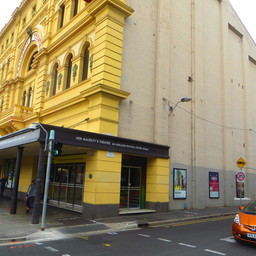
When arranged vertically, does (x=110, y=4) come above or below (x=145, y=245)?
above

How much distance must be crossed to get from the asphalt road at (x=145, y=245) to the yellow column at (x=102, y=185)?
8.61 feet

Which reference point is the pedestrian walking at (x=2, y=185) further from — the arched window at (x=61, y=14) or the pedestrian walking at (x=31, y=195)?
the arched window at (x=61, y=14)

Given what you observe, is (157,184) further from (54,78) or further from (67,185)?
(54,78)

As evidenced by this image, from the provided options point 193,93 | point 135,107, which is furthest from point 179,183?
point 193,93

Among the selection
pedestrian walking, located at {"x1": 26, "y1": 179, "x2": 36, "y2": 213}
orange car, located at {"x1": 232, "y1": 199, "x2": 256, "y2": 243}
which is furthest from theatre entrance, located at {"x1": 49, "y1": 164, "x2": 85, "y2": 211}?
orange car, located at {"x1": 232, "y1": 199, "x2": 256, "y2": 243}

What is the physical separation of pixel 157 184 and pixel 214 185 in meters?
6.29

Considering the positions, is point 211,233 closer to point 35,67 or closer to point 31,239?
point 31,239

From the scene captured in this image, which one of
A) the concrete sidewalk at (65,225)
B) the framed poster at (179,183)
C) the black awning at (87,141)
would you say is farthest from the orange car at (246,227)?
the framed poster at (179,183)

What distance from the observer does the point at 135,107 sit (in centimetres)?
1543

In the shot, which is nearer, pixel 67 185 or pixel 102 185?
pixel 102 185

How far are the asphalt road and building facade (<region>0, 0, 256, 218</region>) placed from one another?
3530 millimetres

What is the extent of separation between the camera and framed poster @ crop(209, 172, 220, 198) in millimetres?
19406

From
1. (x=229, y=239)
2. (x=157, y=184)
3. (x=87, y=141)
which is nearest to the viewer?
(x=229, y=239)

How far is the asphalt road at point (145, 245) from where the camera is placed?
7441 mm
